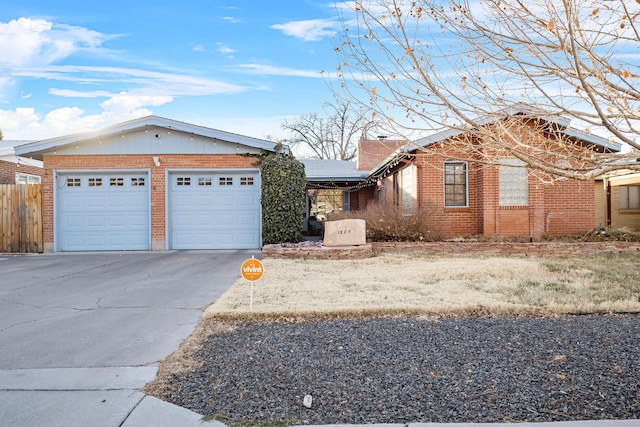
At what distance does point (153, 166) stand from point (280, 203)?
4.18m

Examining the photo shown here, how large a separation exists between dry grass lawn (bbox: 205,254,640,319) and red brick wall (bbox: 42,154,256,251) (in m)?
4.17

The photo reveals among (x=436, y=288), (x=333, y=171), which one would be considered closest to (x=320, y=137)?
(x=333, y=171)

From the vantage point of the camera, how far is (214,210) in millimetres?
13305

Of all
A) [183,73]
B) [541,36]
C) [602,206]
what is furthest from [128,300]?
[602,206]

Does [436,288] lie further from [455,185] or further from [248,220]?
[455,185]

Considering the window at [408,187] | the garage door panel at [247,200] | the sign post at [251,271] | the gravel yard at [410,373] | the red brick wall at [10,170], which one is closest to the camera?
the gravel yard at [410,373]

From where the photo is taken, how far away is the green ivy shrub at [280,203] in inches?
485

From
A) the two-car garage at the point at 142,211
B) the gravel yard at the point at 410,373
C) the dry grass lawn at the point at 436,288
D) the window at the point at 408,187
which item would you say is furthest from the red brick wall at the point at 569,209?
the gravel yard at the point at 410,373

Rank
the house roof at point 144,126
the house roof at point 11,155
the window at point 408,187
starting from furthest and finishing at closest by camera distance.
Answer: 1. the house roof at point 11,155
2. the window at point 408,187
3. the house roof at point 144,126

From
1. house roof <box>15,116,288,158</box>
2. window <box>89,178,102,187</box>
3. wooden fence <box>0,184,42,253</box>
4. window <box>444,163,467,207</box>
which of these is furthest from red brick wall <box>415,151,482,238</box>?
wooden fence <box>0,184,42,253</box>

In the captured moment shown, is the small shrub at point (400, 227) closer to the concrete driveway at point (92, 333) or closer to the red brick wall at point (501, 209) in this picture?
the red brick wall at point (501, 209)

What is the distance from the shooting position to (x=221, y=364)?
3680 mm

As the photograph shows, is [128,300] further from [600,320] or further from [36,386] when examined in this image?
[600,320]

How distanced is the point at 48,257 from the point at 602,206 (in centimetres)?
1997
